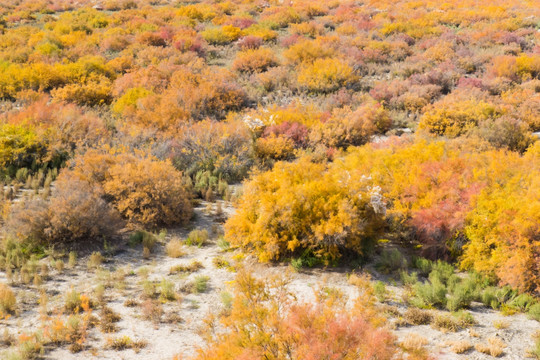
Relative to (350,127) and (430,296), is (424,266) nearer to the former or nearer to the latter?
(430,296)

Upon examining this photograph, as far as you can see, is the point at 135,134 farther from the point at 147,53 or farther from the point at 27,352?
the point at 147,53

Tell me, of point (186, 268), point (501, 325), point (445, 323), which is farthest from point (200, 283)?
point (501, 325)

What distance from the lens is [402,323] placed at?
588 centimetres

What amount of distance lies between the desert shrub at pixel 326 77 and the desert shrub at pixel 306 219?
10238mm

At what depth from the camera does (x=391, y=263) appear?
24.2 feet

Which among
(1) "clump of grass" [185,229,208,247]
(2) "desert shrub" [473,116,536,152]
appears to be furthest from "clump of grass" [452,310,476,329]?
(2) "desert shrub" [473,116,536,152]

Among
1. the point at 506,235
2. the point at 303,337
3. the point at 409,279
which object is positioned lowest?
the point at 409,279

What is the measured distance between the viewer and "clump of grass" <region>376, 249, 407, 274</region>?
732 cm

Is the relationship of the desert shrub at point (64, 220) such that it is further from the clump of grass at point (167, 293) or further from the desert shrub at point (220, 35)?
the desert shrub at point (220, 35)

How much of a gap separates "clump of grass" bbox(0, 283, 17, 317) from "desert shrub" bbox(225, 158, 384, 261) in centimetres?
348

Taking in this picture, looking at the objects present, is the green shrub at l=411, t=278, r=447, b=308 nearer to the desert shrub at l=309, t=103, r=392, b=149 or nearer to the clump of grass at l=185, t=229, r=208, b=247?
the clump of grass at l=185, t=229, r=208, b=247

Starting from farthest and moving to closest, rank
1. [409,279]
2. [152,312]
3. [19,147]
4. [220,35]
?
[220,35] < [19,147] < [409,279] < [152,312]

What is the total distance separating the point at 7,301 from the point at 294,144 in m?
8.81

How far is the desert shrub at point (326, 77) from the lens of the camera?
1750cm
